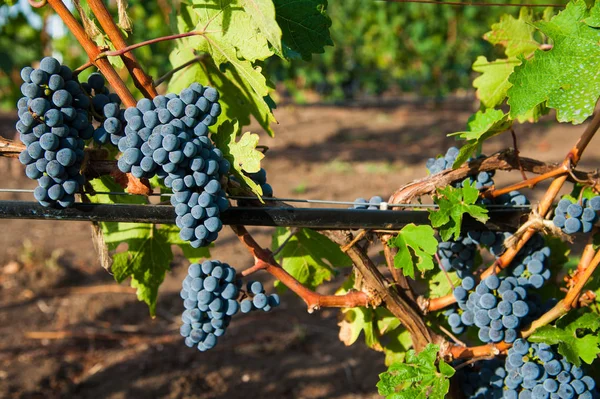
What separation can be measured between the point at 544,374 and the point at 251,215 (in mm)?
928

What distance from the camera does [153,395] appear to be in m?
3.22

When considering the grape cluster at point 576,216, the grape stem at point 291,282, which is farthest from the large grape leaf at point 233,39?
the grape cluster at point 576,216

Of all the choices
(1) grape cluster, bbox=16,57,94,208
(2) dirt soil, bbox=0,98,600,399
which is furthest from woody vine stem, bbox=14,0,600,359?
(2) dirt soil, bbox=0,98,600,399

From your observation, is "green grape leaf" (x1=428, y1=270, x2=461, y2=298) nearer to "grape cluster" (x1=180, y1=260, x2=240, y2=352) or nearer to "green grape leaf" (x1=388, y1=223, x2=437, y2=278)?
"green grape leaf" (x1=388, y1=223, x2=437, y2=278)

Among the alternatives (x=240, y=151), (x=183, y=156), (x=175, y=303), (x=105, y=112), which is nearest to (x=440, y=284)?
(x=240, y=151)

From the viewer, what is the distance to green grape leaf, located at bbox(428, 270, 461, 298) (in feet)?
6.16

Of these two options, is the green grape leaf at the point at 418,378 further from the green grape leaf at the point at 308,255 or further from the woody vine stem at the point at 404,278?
the green grape leaf at the point at 308,255

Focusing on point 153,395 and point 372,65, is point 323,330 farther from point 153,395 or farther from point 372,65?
point 372,65

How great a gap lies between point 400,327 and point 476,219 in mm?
624

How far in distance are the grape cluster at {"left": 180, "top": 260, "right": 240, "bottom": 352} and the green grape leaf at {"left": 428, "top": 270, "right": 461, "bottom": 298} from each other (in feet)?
2.17

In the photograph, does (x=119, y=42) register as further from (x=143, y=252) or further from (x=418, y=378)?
(x=418, y=378)

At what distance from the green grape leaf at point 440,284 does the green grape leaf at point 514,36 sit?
2.39 ft

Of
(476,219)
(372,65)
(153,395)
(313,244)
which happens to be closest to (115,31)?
(313,244)

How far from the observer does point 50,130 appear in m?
1.32
